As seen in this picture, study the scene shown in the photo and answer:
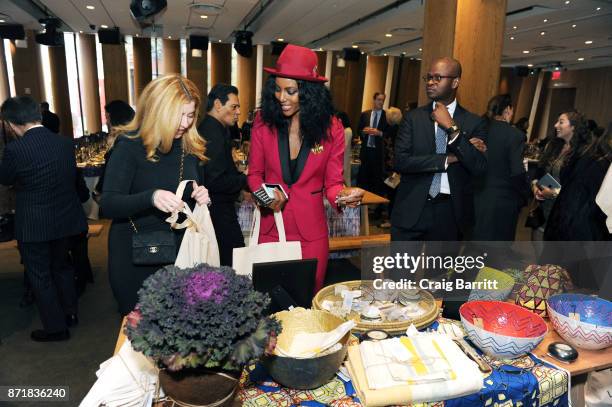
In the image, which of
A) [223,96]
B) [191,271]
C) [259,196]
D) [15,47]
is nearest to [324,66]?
[15,47]

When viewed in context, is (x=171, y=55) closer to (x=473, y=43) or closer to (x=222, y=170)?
(x=473, y=43)

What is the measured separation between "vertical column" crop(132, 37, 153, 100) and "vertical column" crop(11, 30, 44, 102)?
233 centimetres

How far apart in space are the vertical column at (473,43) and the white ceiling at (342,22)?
3.85 m

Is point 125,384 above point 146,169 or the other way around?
the other way around

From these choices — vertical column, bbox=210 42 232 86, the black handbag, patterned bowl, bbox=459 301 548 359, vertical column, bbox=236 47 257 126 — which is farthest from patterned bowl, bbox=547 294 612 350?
vertical column, bbox=210 42 232 86

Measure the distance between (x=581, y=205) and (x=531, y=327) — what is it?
1997mm

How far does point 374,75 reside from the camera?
14430 mm

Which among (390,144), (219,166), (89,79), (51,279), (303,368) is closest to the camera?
(303,368)

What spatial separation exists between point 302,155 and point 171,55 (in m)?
12.0

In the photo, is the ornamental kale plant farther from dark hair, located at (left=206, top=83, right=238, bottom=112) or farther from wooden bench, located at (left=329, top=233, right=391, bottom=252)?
wooden bench, located at (left=329, top=233, right=391, bottom=252)

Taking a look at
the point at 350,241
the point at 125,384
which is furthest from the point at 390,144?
the point at 125,384

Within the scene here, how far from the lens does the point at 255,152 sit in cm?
205

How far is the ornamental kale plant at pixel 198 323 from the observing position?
85 centimetres

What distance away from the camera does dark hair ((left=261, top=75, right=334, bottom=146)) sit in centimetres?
193
